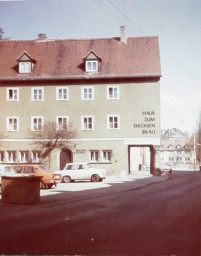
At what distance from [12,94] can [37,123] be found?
8.75 m

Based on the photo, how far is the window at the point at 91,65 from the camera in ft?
102

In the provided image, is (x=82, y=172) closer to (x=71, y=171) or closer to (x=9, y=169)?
(x=71, y=171)

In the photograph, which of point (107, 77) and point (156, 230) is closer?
point (156, 230)

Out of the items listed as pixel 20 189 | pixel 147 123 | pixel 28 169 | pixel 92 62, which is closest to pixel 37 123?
pixel 28 169

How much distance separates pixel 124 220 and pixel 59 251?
335cm

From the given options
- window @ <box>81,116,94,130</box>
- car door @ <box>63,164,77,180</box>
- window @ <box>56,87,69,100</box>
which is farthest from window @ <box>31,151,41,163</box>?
window @ <box>56,87,69,100</box>

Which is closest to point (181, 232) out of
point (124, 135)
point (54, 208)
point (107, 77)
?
point (54, 208)

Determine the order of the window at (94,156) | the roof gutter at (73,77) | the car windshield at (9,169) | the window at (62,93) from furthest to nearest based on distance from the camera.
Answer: the roof gutter at (73,77), the window at (94,156), the window at (62,93), the car windshield at (9,169)

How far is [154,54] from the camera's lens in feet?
103

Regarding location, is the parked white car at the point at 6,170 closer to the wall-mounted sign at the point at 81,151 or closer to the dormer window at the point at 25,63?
the wall-mounted sign at the point at 81,151

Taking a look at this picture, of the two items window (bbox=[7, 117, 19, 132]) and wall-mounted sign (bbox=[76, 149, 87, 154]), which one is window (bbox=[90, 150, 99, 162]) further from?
window (bbox=[7, 117, 19, 132])

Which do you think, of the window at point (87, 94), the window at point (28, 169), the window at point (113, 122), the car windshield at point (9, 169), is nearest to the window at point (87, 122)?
the window at point (113, 122)

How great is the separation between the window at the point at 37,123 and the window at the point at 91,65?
8.04 metres

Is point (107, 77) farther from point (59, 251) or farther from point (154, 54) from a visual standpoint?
point (59, 251)
